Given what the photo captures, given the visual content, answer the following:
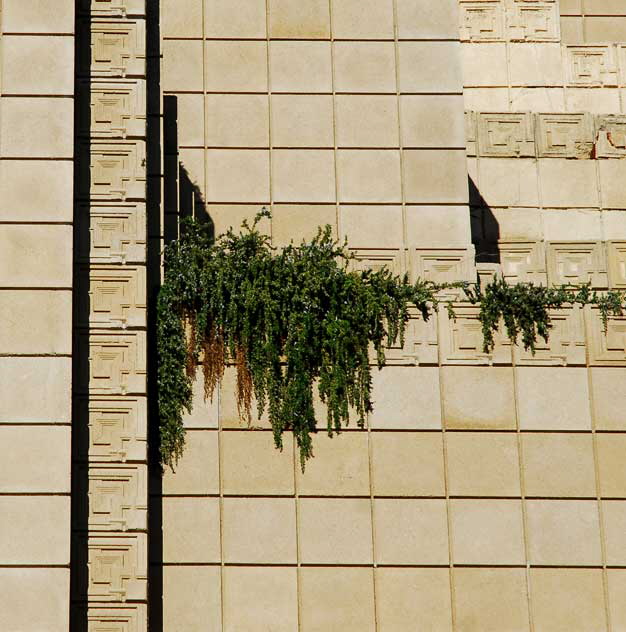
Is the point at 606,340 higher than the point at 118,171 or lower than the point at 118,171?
lower

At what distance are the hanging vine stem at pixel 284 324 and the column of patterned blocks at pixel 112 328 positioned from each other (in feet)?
2.76

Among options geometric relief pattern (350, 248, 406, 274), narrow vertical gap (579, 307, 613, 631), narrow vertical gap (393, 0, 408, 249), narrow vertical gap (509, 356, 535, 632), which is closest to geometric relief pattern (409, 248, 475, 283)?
geometric relief pattern (350, 248, 406, 274)

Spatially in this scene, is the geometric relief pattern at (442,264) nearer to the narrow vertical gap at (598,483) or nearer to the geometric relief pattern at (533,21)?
the narrow vertical gap at (598,483)

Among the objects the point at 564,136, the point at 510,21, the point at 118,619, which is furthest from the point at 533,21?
the point at 118,619

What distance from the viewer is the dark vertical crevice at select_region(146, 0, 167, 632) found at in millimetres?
18641

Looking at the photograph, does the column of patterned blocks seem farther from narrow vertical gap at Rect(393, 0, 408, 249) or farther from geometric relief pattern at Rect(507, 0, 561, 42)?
geometric relief pattern at Rect(507, 0, 561, 42)

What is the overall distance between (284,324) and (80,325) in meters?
2.66

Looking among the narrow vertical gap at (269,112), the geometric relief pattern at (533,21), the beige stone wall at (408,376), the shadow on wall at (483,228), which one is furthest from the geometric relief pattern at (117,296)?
the geometric relief pattern at (533,21)

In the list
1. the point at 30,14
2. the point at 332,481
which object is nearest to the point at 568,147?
the point at 332,481

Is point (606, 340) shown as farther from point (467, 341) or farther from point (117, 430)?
point (117, 430)

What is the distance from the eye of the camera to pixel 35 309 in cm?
A: 1778

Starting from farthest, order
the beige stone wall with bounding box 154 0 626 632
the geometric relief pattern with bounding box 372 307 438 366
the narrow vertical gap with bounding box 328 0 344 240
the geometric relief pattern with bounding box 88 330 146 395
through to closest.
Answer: the narrow vertical gap with bounding box 328 0 344 240, the geometric relief pattern with bounding box 372 307 438 366, the beige stone wall with bounding box 154 0 626 632, the geometric relief pattern with bounding box 88 330 146 395

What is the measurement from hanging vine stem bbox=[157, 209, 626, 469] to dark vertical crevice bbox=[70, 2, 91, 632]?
4.05 ft

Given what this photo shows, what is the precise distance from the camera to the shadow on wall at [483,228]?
22.1 meters
